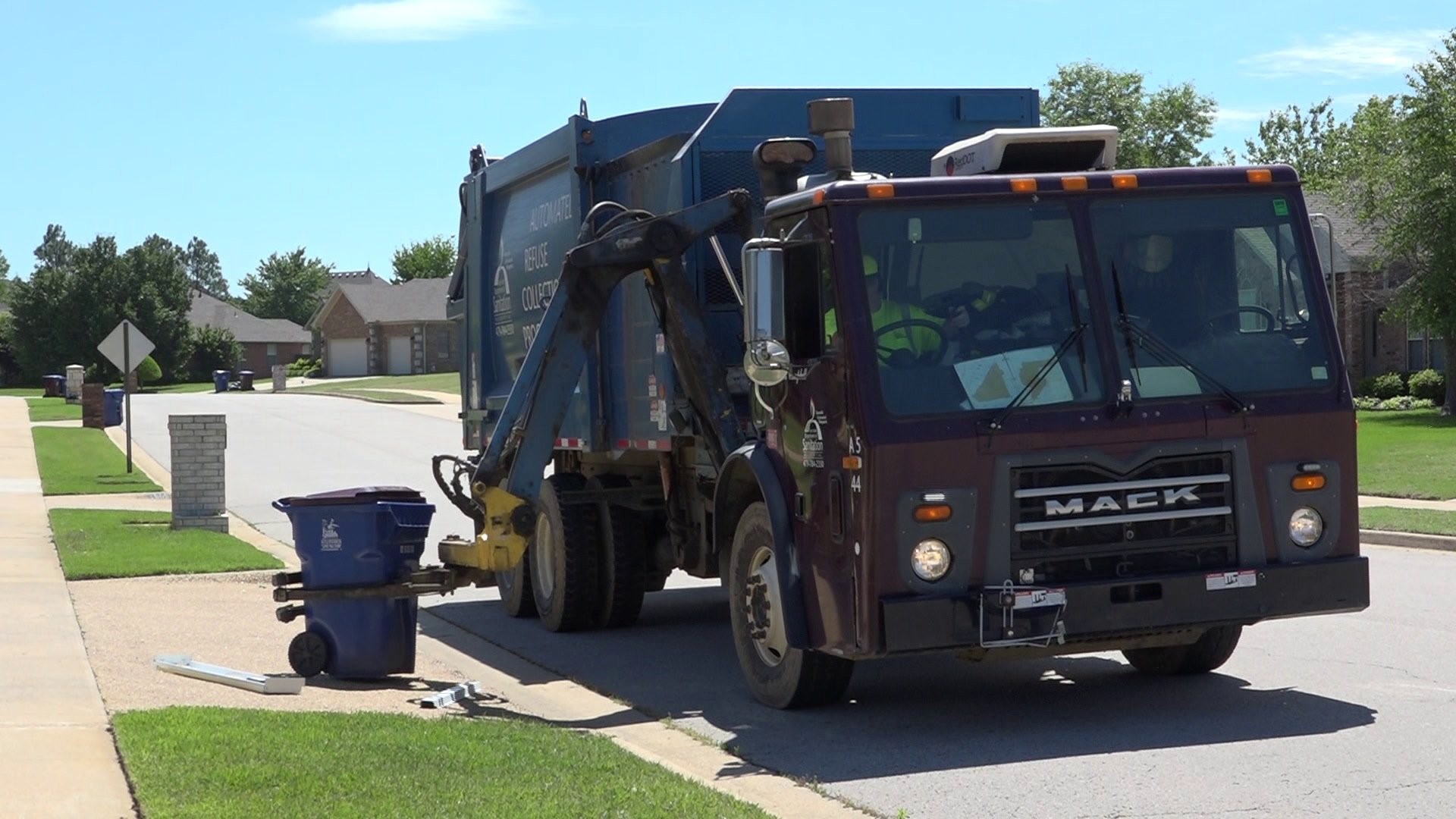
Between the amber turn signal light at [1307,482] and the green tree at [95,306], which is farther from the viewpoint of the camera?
the green tree at [95,306]

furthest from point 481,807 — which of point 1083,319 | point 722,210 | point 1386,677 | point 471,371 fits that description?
point 471,371

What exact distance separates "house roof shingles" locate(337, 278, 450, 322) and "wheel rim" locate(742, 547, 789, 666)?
8701cm

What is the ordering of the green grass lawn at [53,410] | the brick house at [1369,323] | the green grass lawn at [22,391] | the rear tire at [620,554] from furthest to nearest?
the green grass lawn at [22,391]
the green grass lawn at [53,410]
the brick house at [1369,323]
the rear tire at [620,554]

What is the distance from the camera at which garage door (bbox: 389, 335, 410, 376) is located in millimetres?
97625

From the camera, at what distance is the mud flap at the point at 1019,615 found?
7.83 metres

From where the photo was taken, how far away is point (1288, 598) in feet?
26.8

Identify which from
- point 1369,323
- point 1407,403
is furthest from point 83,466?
point 1369,323

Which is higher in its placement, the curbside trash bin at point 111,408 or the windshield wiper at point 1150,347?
the windshield wiper at point 1150,347

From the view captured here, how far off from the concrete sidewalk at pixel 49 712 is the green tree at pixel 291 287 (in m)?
148

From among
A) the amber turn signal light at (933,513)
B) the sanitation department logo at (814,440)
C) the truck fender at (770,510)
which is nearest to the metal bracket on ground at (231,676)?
the truck fender at (770,510)

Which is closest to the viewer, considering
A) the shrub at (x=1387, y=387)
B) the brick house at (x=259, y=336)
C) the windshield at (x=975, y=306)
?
the windshield at (x=975, y=306)

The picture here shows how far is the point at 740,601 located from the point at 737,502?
0.54 meters

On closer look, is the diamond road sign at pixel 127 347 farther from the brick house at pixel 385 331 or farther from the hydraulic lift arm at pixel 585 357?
the brick house at pixel 385 331

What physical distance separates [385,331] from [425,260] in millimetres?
46450
